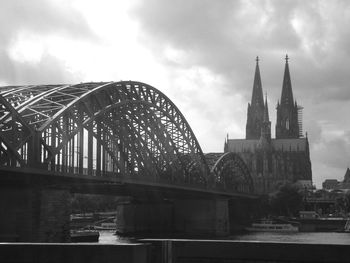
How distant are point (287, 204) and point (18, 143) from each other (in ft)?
475

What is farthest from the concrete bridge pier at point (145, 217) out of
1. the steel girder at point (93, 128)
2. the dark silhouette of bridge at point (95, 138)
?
the steel girder at point (93, 128)

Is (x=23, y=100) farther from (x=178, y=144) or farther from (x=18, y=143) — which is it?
(x=178, y=144)

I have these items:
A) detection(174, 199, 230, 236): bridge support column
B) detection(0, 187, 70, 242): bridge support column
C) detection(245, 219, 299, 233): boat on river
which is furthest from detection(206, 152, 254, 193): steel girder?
detection(0, 187, 70, 242): bridge support column

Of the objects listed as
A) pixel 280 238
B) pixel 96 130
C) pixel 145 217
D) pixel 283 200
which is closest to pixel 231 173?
pixel 283 200

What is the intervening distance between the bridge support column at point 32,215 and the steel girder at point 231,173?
80597 millimetres

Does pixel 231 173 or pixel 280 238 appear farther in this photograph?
pixel 231 173

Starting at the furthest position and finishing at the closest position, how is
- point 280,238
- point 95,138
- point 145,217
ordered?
1. point 145,217
2. point 280,238
3. point 95,138

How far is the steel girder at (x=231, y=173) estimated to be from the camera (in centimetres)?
16125

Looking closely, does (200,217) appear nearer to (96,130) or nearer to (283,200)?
(96,130)

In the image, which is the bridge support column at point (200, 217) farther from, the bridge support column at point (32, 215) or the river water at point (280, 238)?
the bridge support column at point (32, 215)

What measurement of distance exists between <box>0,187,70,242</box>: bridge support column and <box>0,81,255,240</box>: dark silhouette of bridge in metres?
0.57

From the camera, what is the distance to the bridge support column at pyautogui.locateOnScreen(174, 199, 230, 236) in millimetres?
125938

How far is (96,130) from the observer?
3433 inches

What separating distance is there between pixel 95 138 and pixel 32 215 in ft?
69.3
